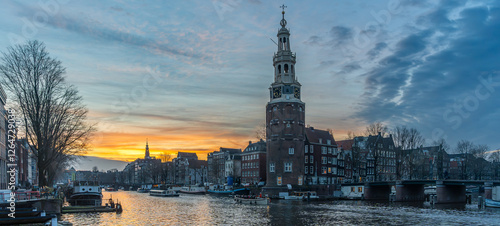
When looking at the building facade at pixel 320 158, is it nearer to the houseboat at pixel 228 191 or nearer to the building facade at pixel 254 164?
the houseboat at pixel 228 191

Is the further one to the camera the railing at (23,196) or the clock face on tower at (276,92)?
the clock face on tower at (276,92)

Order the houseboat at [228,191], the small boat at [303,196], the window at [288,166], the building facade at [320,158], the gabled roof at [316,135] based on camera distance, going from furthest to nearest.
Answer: the gabled roof at [316,135] → the building facade at [320,158] → the houseboat at [228,191] → the window at [288,166] → the small boat at [303,196]

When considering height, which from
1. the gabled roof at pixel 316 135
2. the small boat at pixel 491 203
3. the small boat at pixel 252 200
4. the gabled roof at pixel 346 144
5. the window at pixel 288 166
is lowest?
the small boat at pixel 252 200

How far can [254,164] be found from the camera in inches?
5399

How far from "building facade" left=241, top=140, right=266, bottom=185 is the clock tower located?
86.4 ft

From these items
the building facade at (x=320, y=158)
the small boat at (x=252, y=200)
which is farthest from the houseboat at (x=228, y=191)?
the small boat at (x=252, y=200)

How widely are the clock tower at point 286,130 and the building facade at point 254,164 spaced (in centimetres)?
2633

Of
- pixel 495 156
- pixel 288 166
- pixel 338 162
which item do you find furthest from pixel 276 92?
pixel 495 156

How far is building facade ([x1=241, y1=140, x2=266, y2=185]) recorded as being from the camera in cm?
13400

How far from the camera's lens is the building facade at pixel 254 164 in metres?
134

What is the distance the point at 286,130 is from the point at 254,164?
34.5m

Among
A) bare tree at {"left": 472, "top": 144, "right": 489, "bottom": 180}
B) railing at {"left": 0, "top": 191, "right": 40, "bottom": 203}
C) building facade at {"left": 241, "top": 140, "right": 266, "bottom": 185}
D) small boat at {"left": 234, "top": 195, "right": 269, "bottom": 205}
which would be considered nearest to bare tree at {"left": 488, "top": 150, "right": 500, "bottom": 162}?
bare tree at {"left": 472, "top": 144, "right": 489, "bottom": 180}

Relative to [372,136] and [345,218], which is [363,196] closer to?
[372,136]

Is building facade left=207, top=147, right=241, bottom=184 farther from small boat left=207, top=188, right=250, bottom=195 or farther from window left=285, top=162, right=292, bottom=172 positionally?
window left=285, top=162, right=292, bottom=172
